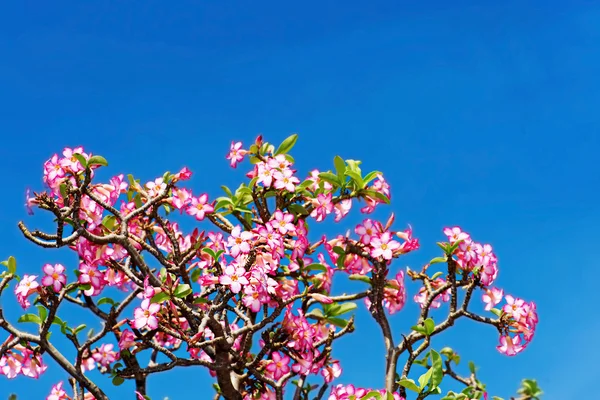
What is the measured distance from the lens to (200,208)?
508 cm

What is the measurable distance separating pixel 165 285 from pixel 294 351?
114 centimetres

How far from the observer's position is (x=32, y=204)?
15.3ft

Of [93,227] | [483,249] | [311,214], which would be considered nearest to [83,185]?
[93,227]

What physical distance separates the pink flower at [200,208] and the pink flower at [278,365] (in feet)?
3.74

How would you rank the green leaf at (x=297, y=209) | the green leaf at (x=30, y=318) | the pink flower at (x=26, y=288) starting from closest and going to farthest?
the pink flower at (x=26, y=288) < the green leaf at (x=30, y=318) < the green leaf at (x=297, y=209)

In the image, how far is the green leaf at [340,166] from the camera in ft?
16.3

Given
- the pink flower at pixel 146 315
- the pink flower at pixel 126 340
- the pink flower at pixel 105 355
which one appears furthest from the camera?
the pink flower at pixel 105 355

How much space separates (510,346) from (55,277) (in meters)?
3.33

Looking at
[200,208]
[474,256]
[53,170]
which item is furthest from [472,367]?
[53,170]

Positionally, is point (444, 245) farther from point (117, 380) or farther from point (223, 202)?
point (117, 380)

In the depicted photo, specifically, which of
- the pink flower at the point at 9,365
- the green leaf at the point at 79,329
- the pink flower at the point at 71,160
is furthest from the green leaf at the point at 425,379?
the pink flower at the point at 9,365

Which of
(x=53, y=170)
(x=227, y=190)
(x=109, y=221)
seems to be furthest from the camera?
(x=227, y=190)

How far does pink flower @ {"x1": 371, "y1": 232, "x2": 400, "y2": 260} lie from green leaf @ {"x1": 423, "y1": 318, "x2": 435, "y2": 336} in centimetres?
53

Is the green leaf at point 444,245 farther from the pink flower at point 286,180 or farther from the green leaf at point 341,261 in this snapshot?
the pink flower at point 286,180
